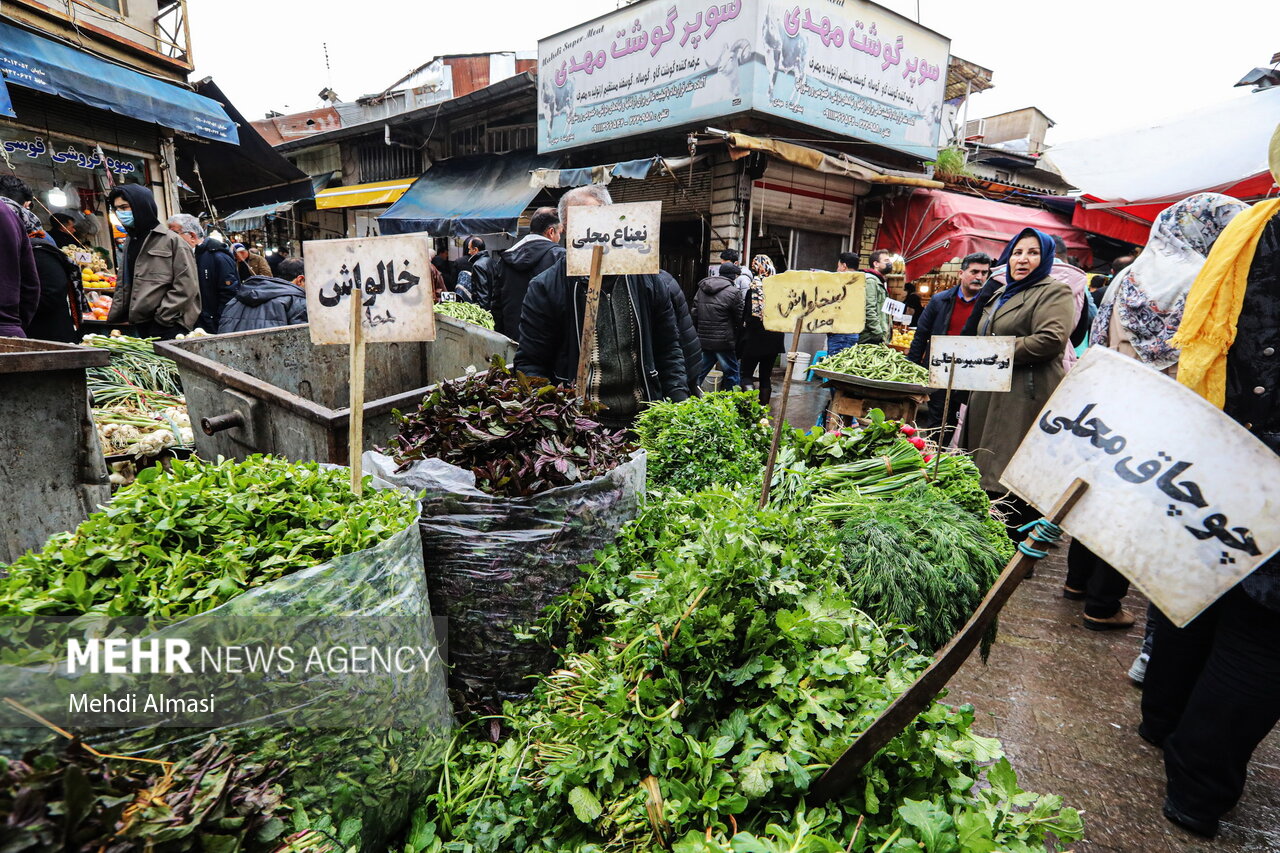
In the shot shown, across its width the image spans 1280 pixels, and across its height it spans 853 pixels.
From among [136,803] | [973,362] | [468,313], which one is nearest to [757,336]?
[468,313]

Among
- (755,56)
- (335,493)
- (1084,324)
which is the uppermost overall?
(755,56)

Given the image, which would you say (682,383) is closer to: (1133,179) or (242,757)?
(242,757)

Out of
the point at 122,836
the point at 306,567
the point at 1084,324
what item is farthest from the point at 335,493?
the point at 1084,324

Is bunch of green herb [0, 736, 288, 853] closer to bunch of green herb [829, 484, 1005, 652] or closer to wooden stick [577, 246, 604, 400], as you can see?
bunch of green herb [829, 484, 1005, 652]

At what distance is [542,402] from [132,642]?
48.5 inches

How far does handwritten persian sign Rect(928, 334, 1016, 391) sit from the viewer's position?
3.33 meters

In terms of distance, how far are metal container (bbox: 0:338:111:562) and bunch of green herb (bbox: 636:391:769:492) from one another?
2410 millimetres

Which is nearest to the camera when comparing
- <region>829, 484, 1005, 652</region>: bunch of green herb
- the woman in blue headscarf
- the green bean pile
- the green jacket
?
<region>829, 484, 1005, 652</region>: bunch of green herb

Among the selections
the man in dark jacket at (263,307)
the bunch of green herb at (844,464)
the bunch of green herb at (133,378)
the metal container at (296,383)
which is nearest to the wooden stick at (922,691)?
the bunch of green herb at (844,464)

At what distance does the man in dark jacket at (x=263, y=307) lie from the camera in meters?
5.07

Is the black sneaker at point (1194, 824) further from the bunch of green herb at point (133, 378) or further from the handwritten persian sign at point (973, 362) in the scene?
the bunch of green herb at point (133, 378)

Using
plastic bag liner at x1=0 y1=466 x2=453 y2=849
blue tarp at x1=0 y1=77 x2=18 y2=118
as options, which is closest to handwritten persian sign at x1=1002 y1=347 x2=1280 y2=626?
plastic bag liner at x1=0 y1=466 x2=453 y2=849

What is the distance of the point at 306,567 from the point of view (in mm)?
1296

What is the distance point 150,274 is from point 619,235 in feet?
15.1
